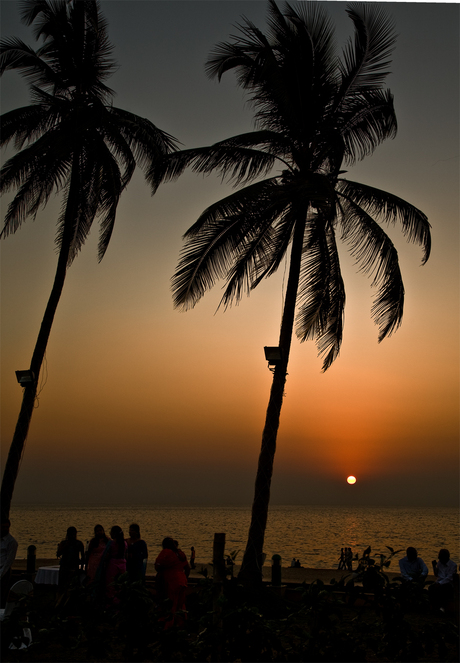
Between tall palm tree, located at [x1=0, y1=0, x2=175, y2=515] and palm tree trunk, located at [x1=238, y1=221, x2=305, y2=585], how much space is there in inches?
174

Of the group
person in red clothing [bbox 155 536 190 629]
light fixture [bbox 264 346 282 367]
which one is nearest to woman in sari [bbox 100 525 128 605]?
person in red clothing [bbox 155 536 190 629]

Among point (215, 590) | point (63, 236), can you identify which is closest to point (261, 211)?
point (63, 236)

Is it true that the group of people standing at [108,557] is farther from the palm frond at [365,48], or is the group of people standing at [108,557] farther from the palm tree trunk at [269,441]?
the palm frond at [365,48]

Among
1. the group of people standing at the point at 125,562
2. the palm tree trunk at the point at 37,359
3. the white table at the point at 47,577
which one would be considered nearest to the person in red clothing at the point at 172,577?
the group of people standing at the point at 125,562

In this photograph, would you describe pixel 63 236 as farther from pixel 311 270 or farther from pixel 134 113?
pixel 311 270

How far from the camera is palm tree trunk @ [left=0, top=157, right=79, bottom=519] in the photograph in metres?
12.2

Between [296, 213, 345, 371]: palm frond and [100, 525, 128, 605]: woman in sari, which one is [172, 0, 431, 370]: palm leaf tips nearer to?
[296, 213, 345, 371]: palm frond

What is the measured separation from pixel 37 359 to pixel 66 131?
5.44 metres

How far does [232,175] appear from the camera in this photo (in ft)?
42.3

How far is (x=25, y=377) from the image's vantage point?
40.7 ft

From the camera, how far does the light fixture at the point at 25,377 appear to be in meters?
12.4

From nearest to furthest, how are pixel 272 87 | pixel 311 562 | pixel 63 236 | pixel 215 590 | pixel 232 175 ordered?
pixel 215 590 < pixel 272 87 < pixel 232 175 < pixel 63 236 < pixel 311 562

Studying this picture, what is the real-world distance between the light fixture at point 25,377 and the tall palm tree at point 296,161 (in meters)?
3.65

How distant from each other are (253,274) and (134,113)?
532cm
